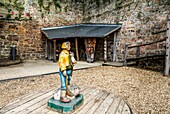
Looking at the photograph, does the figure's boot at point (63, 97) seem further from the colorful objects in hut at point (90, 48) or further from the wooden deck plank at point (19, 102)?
the colorful objects in hut at point (90, 48)

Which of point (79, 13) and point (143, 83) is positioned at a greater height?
point (79, 13)

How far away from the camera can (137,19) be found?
25.6ft

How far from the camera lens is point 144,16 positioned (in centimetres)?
748

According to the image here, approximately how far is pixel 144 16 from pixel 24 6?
7.06 m

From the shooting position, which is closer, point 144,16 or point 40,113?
point 40,113

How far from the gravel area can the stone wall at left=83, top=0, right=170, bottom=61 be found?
2725mm

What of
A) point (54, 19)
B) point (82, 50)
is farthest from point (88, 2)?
point (82, 50)

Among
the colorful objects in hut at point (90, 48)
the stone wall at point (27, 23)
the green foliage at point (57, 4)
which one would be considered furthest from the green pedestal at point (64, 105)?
the green foliage at point (57, 4)

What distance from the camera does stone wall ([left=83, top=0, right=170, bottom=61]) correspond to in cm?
675

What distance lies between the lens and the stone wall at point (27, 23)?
→ 844 cm

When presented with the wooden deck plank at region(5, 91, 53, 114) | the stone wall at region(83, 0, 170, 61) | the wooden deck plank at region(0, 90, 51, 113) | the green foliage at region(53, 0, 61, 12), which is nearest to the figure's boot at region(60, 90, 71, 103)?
the wooden deck plank at region(5, 91, 53, 114)

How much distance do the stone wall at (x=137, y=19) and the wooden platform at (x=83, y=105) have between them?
5108 millimetres

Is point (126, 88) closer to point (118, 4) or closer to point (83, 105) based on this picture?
point (83, 105)

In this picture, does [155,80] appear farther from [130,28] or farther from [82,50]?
[82,50]
